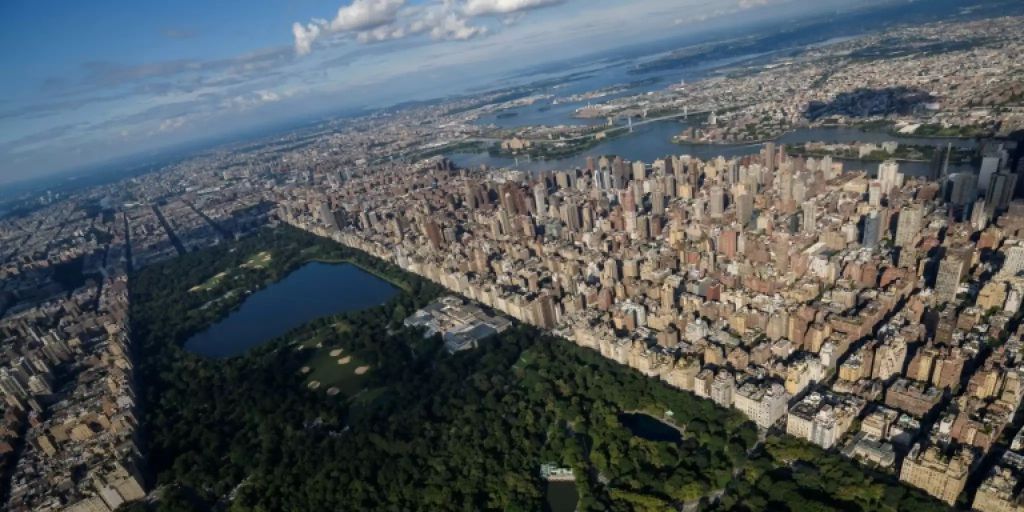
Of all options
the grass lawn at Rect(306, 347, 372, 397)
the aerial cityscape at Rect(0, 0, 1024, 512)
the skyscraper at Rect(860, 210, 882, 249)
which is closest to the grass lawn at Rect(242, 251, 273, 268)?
the aerial cityscape at Rect(0, 0, 1024, 512)

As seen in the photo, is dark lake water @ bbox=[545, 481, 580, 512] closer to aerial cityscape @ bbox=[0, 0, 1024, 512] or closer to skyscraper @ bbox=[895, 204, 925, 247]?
aerial cityscape @ bbox=[0, 0, 1024, 512]

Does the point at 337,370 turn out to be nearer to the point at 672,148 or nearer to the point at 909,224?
the point at 909,224

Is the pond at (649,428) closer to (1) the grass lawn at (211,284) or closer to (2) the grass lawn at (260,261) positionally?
(1) the grass lawn at (211,284)

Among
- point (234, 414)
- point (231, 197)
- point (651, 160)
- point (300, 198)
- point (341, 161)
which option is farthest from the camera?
point (341, 161)

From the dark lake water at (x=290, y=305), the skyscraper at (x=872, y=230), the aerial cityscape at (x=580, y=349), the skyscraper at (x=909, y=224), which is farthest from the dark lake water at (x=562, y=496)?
the skyscraper at (x=909, y=224)

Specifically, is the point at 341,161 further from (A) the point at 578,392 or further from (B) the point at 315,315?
(A) the point at 578,392

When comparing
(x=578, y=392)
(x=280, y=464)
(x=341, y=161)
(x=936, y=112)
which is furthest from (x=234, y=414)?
(x=341, y=161)
